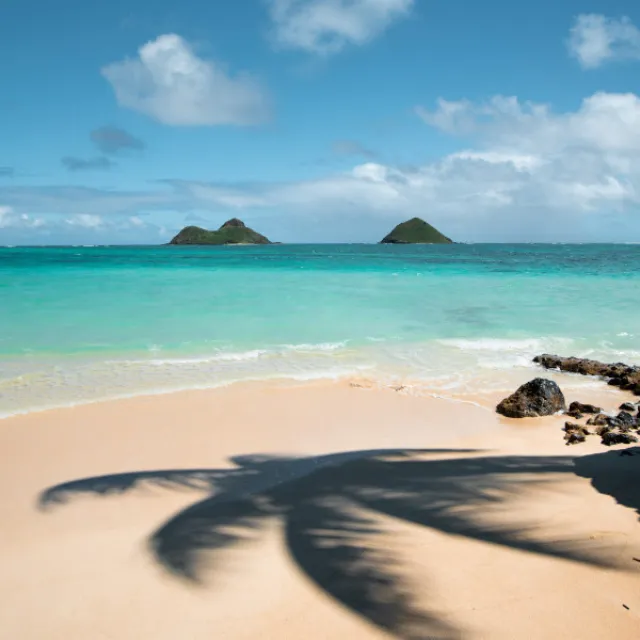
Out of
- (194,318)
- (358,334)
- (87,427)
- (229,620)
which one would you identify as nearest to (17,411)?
(87,427)

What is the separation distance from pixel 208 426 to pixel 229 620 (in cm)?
417

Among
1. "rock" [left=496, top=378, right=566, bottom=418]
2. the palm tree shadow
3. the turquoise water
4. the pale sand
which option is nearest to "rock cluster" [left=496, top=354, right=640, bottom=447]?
"rock" [left=496, top=378, right=566, bottom=418]

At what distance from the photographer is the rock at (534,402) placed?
8016mm

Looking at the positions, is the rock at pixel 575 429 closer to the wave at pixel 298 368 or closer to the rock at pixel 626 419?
the rock at pixel 626 419

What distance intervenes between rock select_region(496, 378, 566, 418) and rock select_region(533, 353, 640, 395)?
7.69 ft

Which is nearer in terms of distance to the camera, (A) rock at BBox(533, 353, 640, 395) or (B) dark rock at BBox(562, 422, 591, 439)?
(B) dark rock at BBox(562, 422, 591, 439)

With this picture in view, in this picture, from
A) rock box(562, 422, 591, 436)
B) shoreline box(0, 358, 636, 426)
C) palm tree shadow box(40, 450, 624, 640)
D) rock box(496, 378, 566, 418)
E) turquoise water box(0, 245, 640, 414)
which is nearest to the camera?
palm tree shadow box(40, 450, 624, 640)

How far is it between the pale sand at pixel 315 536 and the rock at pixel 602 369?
3747 millimetres

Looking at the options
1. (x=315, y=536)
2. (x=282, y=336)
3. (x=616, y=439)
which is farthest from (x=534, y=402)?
(x=282, y=336)

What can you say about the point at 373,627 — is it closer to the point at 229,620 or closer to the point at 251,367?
the point at 229,620

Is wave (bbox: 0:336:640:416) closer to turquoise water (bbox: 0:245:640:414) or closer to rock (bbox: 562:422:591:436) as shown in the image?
turquoise water (bbox: 0:245:640:414)

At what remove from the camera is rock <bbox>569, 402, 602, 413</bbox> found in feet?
26.4

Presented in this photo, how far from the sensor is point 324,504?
492 cm

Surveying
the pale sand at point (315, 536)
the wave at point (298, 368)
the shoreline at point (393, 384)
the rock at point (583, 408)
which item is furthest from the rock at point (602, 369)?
the pale sand at point (315, 536)
